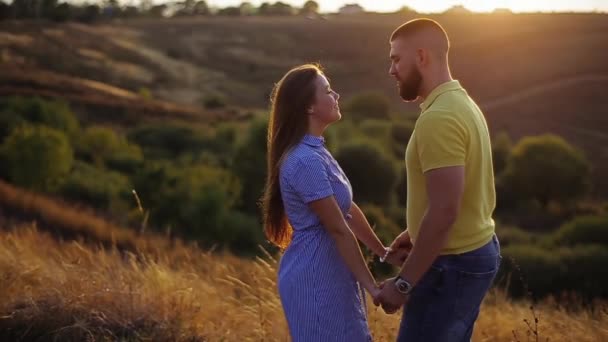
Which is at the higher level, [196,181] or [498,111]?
[196,181]

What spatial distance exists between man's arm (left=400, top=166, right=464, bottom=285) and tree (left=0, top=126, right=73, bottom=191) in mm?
25317

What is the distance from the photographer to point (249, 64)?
298ft

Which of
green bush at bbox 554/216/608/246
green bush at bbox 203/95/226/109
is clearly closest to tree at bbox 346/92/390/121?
green bush at bbox 203/95/226/109

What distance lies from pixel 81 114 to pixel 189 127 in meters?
6.35

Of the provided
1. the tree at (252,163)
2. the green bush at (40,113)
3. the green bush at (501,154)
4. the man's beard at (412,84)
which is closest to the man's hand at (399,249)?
the man's beard at (412,84)

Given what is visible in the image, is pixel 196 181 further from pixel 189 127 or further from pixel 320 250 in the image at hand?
pixel 320 250

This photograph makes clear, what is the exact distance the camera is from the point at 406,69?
301 centimetres

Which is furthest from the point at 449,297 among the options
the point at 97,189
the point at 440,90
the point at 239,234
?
the point at 97,189

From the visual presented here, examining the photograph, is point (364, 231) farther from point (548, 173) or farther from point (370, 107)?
point (370, 107)

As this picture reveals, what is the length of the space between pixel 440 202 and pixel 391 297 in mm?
413

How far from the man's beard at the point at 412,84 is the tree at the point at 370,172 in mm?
29578

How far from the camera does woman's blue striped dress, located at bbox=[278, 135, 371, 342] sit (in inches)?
121

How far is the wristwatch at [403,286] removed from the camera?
2.88 m

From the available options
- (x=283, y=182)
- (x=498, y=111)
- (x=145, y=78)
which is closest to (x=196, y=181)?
(x=283, y=182)
